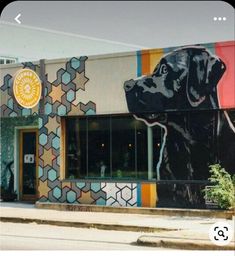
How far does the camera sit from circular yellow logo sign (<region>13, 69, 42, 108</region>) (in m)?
15.3

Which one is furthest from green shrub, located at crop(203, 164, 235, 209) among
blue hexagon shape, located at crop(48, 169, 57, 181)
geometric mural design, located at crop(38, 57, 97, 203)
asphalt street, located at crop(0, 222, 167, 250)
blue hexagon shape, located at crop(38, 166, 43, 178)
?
blue hexagon shape, located at crop(38, 166, 43, 178)

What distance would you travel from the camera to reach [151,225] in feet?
37.3

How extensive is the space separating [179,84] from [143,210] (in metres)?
3.04

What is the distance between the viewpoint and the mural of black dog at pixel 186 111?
13102 millimetres

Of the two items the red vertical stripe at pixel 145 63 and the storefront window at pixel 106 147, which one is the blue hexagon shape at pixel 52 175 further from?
the red vertical stripe at pixel 145 63

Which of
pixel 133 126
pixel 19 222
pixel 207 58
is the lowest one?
pixel 19 222

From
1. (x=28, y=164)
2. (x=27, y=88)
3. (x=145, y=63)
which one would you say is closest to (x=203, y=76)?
(x=145, y=63)

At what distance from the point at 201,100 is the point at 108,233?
3.97m

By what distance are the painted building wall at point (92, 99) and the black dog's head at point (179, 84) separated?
0.06 metres

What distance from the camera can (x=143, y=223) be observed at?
11758mm

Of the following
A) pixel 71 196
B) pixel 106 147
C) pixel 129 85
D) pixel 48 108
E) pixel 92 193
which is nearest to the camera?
pixel 129 85

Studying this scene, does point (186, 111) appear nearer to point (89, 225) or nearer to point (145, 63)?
point (145, 63)
